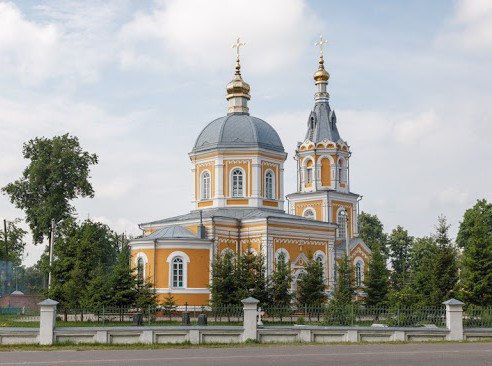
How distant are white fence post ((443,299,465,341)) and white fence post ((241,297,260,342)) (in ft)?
20.0

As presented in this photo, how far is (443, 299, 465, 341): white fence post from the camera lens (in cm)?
2194

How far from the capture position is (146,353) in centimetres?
1745

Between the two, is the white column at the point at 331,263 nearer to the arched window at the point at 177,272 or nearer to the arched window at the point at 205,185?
the arched window at the point at 205,185

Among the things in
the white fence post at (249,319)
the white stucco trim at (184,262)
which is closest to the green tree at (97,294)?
the white stucco trim at (184,262)

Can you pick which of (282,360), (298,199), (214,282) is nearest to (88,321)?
(214,282)

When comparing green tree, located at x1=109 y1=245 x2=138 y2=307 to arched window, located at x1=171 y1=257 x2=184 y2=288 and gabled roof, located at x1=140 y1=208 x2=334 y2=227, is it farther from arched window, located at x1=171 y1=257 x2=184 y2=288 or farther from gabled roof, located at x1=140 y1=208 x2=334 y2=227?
gabled roof, located at x1=140 y1=208 x2=334 y2=227

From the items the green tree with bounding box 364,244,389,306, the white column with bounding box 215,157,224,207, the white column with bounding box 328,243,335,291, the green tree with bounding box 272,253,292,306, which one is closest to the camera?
the green tree with bounding box 272,253,292,306

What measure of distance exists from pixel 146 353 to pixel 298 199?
30.9 meters

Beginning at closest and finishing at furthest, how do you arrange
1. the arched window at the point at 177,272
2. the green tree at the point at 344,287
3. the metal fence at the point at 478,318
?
the metal fence at the point at 478,318 < the green tree at the point at 344,287 < the arched window at the point at 177,272

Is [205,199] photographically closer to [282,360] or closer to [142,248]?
[142,248]

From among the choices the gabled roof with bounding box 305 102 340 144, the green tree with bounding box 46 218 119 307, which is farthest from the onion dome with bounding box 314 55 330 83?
the green tree with bounding box 46 218 119 307

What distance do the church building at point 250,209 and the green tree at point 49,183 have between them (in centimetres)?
529

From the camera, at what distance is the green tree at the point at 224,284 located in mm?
32406

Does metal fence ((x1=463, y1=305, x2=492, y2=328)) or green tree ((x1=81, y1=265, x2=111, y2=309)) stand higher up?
green tree ((x1=81, y1=265, x2=111, y2=309))
